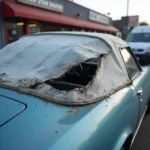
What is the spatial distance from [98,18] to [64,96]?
21.2 metres

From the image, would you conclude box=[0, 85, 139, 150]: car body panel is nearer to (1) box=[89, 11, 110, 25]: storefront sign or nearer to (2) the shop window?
(2) the shop window

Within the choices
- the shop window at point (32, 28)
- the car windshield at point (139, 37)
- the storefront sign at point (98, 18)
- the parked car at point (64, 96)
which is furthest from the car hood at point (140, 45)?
the storefront sign at point (98, 18)

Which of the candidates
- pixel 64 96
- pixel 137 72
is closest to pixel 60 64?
pixel 64 96

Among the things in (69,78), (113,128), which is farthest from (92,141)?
(69,78)

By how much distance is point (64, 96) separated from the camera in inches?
70.1

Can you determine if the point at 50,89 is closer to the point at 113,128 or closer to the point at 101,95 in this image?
the point at 101,95

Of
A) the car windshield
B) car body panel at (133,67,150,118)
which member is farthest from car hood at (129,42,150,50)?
car body panel at (133,67,150,118)

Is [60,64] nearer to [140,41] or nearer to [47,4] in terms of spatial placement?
[140,41]

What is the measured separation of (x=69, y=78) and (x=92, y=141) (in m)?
1.20

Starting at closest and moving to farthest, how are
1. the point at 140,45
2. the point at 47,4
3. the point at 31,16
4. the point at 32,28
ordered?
1. the point at 140,45
2. the point at 31,16
3. the point at 32,28
4. the point at 47,4

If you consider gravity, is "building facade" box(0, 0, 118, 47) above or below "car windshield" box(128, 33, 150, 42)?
above

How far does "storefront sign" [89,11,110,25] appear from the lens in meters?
20.2

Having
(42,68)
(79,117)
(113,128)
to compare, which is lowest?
(113,128)

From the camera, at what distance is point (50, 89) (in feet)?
6.10
